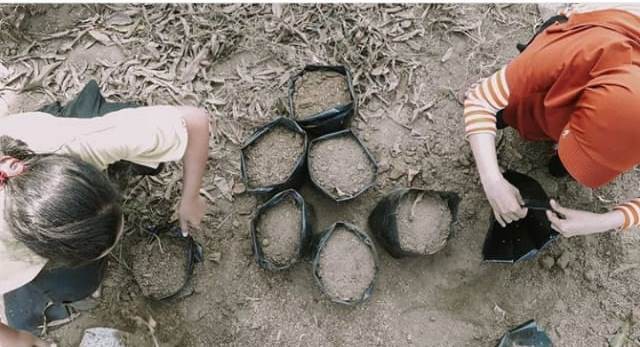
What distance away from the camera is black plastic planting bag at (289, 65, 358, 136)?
175cm

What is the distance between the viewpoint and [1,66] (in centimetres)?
204

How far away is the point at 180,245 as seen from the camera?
1763 millimetres

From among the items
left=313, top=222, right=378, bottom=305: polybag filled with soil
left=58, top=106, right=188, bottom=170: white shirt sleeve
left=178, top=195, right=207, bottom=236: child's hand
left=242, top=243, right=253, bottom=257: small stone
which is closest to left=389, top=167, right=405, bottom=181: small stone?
left=313, top=222, right=378, bottom=305: polybag filled with soil

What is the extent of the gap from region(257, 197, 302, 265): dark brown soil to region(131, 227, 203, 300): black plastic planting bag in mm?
203

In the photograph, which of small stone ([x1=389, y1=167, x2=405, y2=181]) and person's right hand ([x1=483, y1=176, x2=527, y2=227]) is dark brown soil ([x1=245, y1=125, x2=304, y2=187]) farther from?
person's right hand ([x1=483, y1=176, x2=527, y2=227])

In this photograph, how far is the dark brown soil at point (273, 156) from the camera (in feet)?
5.79

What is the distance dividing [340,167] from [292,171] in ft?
0.47

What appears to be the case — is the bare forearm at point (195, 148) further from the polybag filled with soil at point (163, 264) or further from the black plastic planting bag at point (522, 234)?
the black plastic planting bag at point (522, 234)

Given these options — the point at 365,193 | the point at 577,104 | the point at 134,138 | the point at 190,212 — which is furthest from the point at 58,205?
the point at 577,104

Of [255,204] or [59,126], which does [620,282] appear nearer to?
[255,204]

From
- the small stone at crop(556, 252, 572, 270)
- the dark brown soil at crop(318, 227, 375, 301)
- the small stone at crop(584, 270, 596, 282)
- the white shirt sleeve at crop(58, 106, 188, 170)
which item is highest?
the white shirt sleeve at crop(58, 106, 188, 170)

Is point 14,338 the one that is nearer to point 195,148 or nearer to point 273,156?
point 195,148

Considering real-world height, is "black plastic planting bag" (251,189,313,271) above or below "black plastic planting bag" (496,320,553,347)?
above

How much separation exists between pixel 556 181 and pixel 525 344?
1.72 feet
